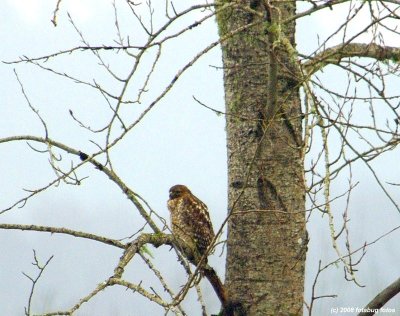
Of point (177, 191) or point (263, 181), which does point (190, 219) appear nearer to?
point (177, 191)

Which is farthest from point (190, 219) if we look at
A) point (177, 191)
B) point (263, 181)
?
point (263, 181)

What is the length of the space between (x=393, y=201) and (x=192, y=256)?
4.48ft

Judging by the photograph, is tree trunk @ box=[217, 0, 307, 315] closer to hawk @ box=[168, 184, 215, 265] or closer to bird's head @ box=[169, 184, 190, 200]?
hawk @ box=[168, 184, 215, 265]

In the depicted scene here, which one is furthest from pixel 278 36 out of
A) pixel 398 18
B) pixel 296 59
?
pixel 398 18

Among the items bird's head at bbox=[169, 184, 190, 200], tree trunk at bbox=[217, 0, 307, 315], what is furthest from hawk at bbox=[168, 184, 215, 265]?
tree trunk at bbox=[217, 0, 307, 315]

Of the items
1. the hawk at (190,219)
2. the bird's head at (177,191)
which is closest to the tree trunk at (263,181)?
the hawk at (190,219)

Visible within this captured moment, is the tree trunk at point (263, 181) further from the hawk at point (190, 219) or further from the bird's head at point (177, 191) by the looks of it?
the bird's head at point (177, 191)

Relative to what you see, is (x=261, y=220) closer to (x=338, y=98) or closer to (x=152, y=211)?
(x=152, y=211)

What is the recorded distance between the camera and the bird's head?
6.54 metres

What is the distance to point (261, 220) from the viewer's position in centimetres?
404

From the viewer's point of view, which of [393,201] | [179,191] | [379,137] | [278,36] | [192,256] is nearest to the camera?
[278,36]

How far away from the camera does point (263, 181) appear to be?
13.3 feet

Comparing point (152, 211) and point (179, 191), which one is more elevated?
point (179, 191)

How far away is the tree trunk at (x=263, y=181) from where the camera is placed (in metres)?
4.04
